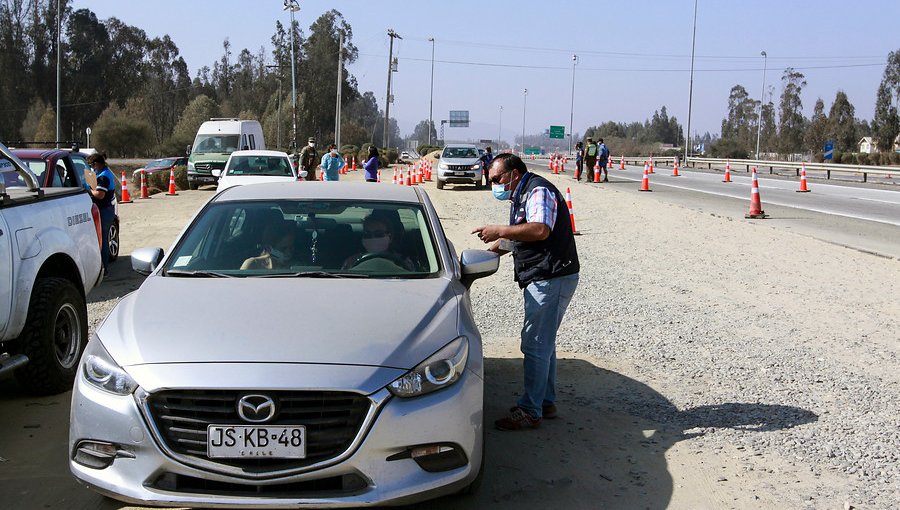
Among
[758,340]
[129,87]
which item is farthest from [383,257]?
[129,87]

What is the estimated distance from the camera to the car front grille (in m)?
3.70

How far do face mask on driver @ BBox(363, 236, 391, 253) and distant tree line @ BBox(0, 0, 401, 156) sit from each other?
74.3 metres

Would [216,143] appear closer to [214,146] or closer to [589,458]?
[214,146]

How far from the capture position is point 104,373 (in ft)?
13.0

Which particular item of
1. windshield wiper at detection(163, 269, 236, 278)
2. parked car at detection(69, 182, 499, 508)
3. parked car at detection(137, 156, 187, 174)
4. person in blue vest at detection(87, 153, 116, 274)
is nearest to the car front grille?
parked car at detection(69, 182, 499, 508)

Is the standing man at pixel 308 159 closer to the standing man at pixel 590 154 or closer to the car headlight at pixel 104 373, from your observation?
the standing man at pixel 590 154

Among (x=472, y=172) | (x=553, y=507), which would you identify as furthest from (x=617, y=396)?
(x=472, y=172)

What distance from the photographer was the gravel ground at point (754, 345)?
5055 millimetres

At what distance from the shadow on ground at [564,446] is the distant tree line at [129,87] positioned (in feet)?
242

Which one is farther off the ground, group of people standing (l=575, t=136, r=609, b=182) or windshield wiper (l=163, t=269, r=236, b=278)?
group of people standing (l=575, t=136, r=609, b=182)

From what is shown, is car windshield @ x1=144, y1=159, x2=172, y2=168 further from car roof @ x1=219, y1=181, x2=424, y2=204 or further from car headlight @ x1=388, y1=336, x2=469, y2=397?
car headlight @ x1=388, y1=336, x2=469, y2=397

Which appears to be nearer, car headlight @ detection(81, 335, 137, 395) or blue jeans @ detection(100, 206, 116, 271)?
car headlight @ detection(81, 335, 137, 395)

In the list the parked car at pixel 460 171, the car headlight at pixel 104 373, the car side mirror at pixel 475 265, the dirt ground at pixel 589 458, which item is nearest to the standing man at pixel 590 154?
the parked car at pixel 460 171

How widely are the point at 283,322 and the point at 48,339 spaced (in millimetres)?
2807
